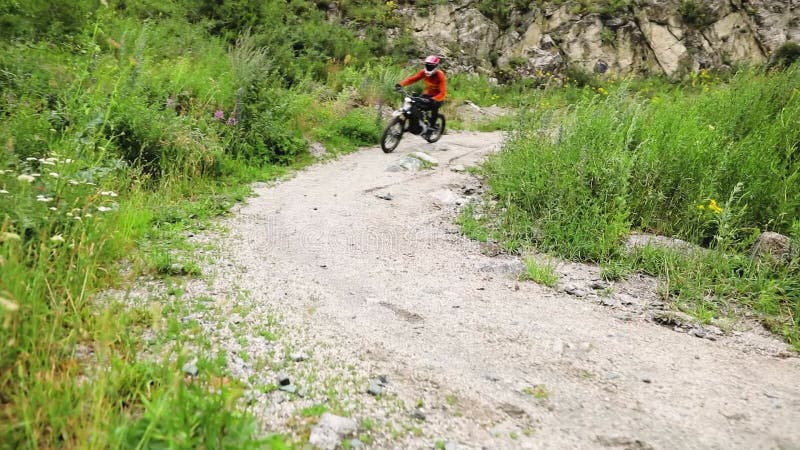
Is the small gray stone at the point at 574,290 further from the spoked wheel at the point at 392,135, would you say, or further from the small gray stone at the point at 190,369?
the spoked wheel at the point at 392,135

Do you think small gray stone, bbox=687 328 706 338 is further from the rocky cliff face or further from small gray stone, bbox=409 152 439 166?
the rocky cliff face

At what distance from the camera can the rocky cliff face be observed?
68.0ft

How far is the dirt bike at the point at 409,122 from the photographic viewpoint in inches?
448

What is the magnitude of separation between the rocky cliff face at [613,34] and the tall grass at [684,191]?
14277 mm

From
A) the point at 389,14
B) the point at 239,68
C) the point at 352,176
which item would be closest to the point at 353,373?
the point at 352,176

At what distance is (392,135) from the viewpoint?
1150cm

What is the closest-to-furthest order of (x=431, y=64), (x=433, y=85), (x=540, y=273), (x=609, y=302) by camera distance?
(x=609, y=302)
(x=540, y=273)
(x=431, y=64)
(x=433, y=85)

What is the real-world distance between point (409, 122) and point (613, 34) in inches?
564

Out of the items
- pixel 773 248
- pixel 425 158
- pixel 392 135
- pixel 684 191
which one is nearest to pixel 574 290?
pixel 773 248

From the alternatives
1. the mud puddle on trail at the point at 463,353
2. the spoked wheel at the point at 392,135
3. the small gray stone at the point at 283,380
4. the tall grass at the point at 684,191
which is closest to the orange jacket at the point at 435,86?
the spoked wheel at the point at 392,135

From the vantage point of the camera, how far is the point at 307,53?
1527 centimetres

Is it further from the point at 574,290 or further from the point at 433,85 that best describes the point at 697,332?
the point at 433,85

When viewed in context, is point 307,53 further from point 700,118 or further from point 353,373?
point 353,373

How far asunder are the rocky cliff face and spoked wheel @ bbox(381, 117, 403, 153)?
10325 mm
